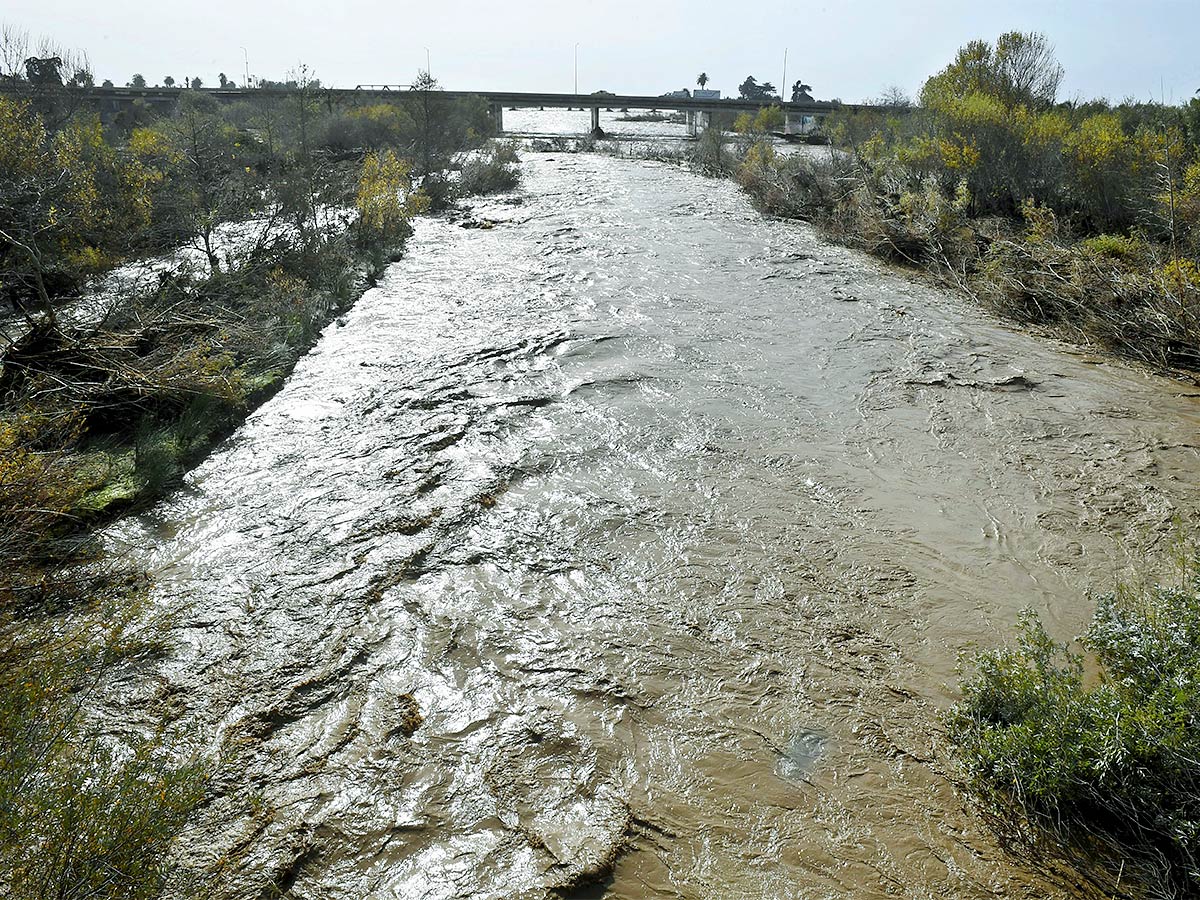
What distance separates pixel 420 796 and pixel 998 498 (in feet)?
17.4

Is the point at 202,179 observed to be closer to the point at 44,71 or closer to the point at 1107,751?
the point at 44,71

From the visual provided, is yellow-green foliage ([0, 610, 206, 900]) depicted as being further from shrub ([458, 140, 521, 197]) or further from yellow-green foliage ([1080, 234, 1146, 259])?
shrub ([458, 140, 521, 197])

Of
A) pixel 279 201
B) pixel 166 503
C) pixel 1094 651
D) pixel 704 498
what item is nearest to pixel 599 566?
pixel 704 498

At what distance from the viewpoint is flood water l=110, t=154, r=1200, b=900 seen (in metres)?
3.73

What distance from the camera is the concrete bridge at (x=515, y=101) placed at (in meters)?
44.6

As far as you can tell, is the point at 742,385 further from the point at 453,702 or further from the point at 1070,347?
the point at 453,702

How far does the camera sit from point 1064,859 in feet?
11.6

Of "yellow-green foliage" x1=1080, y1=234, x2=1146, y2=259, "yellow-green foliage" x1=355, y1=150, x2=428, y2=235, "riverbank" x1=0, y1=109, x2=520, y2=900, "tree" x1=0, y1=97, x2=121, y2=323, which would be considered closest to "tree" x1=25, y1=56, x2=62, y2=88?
"tree" x1=0, y1=97, x2=121, y2=323

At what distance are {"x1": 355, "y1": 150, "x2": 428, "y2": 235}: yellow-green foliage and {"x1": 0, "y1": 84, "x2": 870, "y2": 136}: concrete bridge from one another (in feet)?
78.9

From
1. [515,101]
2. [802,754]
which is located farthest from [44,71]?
[515,101]

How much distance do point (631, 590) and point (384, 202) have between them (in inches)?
552

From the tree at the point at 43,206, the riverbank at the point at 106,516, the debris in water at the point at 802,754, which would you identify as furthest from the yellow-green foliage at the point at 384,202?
the debris in water at the point at 802,754

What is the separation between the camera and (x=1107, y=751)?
3.43 meters

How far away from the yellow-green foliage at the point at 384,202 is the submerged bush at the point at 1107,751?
15530mm
